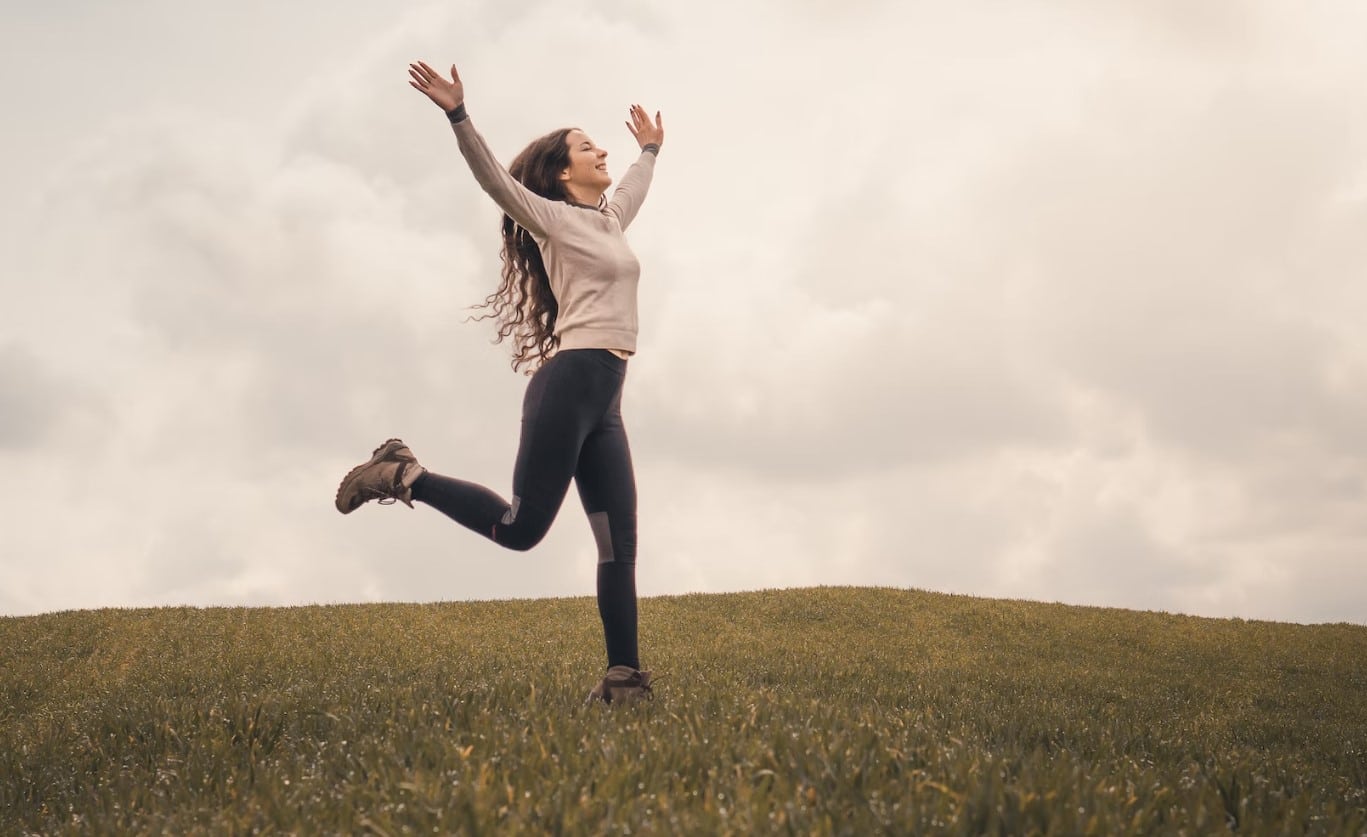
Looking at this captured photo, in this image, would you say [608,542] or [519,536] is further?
[608,542]

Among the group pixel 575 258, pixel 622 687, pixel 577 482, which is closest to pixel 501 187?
pixel 575 258

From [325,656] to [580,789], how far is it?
32.3 ft

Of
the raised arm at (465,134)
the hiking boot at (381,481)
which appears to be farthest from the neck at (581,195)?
the hiking boot at (381,481)

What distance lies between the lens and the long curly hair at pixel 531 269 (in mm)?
7199

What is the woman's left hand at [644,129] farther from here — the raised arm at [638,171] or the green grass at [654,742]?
the green grass at [654,742]

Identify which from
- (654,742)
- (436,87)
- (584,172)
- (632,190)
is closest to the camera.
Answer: (654,742)

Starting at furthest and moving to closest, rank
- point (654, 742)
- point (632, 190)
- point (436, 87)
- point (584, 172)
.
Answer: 1. point (632, 190)
2. point (584, 172)
3. point (436, 87)
4. point (654, 742)

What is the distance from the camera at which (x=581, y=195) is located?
7180 millimetres

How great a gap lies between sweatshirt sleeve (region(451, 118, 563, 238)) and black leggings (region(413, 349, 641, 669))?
0.90 metres

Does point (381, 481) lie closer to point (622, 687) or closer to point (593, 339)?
point (593, 339)

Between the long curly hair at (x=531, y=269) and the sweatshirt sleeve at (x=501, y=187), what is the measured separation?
26.9 inches

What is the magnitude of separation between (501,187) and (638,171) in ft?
6.33

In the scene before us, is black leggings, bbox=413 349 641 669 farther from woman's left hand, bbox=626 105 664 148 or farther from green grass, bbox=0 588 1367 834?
woman's left hand, bbox=626 105 664 148

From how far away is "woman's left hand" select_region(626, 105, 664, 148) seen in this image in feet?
27.3
